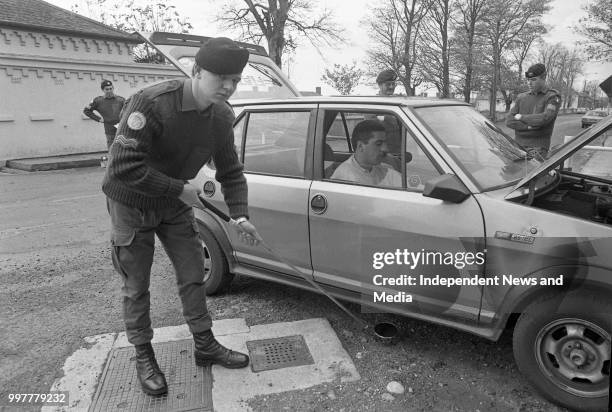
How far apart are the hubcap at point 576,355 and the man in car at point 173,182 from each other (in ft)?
5.86

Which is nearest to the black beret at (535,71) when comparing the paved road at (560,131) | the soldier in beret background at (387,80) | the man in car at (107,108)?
the soldier in beret background at (387,80)

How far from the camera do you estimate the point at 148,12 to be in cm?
3291

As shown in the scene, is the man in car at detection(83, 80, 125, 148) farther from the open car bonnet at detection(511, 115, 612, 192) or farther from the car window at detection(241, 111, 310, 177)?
the open car bonnet at detection(511, 115, 612, 192)

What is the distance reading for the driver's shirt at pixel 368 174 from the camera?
293 cm

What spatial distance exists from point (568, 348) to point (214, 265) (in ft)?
8.56

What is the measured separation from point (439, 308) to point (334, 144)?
138cm

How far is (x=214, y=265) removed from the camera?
3.79 m

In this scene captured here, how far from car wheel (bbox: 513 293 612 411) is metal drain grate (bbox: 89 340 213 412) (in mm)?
1838

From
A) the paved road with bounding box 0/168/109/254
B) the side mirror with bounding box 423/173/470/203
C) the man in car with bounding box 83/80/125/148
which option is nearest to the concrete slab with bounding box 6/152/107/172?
the paved road with bounding box 0/168/109/254

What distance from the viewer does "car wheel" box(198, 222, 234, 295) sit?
3725 millimetres

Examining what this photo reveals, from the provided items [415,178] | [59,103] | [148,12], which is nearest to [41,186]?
[59,103]

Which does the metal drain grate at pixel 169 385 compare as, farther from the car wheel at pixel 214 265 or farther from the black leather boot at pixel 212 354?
the car wheel at pixel 214 265

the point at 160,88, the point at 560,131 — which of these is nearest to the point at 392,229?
the point at 160,88

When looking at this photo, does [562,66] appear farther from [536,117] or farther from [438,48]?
[536,117]
